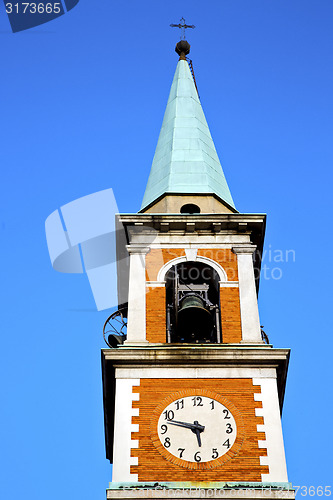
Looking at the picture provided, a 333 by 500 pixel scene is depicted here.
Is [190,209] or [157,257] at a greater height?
[190,209]

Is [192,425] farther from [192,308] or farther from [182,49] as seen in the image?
[182,49]

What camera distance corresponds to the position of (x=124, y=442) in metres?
27.0

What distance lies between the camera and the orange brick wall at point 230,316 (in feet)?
97.7

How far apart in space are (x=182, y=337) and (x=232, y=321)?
1.53 m

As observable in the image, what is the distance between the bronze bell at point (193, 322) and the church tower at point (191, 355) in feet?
0.10

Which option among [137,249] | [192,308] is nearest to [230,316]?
[192,308]

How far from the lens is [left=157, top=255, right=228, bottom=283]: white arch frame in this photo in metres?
31.3

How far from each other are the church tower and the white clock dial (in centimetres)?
3

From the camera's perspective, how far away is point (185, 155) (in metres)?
36.1

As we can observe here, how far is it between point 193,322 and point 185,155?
7.27 meters

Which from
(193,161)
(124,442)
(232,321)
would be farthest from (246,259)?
(124,442)
